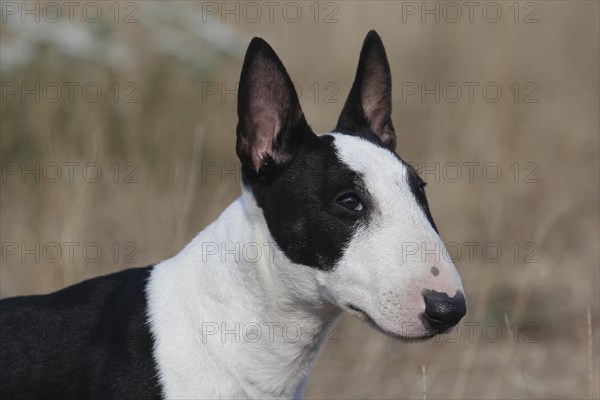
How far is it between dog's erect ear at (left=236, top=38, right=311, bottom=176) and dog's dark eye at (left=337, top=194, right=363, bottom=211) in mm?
271

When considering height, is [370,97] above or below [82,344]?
above

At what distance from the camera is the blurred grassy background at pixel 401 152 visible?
17.5 feet

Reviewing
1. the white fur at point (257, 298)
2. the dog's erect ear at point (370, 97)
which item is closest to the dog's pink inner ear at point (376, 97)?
the dog's erect ear at point (370, 97)

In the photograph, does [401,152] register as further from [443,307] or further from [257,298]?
[443,307]

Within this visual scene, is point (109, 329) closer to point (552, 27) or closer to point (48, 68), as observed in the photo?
point (48, 68)

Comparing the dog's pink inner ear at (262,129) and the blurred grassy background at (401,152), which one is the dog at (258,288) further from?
the blurred grassy background at (401,152)

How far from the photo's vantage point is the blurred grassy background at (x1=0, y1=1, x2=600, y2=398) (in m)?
5.33

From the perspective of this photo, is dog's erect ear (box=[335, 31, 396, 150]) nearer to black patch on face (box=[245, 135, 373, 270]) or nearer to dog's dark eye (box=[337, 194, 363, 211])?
black patch on face (box=[245, 135, 373, 270])

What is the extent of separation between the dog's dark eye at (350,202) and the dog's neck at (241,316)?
0.78 ft

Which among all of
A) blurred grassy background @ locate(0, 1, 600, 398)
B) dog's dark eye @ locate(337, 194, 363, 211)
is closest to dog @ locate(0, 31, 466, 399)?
dog's dark eye @ locate(337, 194, 363, 211)

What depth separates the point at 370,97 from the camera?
3.58 meters

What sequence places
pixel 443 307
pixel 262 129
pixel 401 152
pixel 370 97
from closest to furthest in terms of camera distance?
pixel 443 307
pixel 262 129
pixel 370 97
pixel 401 152

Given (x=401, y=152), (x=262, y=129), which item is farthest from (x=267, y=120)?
(x=401, y=152)

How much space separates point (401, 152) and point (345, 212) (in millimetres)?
5075
